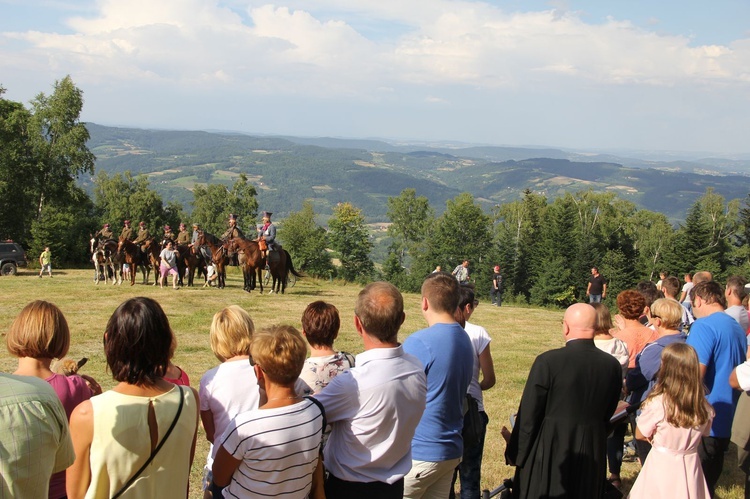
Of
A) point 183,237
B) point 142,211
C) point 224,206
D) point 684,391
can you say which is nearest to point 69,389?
point 684,391

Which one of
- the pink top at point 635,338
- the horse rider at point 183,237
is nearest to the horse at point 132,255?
the horse rider at point 183,237

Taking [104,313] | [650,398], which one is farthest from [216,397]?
[104,313]

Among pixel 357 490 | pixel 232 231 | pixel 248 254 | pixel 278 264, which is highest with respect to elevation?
pixel 357 490

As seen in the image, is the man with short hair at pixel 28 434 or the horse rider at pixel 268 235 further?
the horse rider at pixel 268 235

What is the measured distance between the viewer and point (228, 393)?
345 centimetres

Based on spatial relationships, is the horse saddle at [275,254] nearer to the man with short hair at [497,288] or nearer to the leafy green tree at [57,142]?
the man with short hair at [497,288]

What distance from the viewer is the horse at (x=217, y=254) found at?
21.0m

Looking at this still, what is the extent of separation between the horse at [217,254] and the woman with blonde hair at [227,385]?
17666 millimetres

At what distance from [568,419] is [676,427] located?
0.88 meters

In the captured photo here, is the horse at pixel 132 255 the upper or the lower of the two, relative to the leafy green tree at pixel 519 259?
upper

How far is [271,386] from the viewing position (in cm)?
303

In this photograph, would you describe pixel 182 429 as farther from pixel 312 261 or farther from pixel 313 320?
pixel 312 261

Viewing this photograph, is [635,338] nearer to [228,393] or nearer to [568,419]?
[568,419]

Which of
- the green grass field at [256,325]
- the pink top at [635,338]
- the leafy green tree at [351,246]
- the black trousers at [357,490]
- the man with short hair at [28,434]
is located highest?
Answer: the man with short hair at [28,434]
